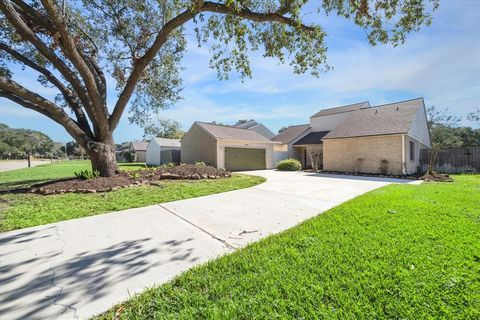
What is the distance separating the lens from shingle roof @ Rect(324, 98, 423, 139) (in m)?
14.2

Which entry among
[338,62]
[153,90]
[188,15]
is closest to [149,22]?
[153,90]

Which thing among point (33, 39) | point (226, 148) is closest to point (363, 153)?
point (226, 148)

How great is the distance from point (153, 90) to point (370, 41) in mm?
10858

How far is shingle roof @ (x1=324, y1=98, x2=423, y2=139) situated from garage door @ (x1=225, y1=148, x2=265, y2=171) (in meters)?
6.48

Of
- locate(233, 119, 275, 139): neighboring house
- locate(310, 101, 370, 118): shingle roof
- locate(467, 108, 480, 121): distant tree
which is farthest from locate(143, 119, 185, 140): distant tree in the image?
locate(467, 108, 480, 121): distant tree

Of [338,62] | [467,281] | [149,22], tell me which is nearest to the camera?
[467,281]

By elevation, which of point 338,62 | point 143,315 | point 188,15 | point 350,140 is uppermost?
point 188,15

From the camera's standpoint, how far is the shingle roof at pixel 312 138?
2148cm

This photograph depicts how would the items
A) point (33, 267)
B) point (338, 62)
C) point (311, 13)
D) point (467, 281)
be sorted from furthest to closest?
point (338, 62), point (311, 13), point (33, 267), point (467, 281)

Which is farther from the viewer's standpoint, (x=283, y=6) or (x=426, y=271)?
(x=283, y=6)

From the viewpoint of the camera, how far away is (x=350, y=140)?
1594 centimetres

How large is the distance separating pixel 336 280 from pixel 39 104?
10102 millimetres

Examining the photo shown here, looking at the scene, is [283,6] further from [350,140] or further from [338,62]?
[350,140]

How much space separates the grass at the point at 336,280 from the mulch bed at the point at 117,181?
21.2ft
